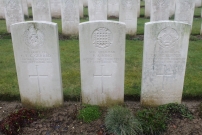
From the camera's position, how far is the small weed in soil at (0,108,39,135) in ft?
13.1

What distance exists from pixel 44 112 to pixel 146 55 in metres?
2.21

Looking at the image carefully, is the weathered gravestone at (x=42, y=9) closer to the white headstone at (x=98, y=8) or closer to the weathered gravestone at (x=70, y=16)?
the weathered gravestone at (x=70, y=16)

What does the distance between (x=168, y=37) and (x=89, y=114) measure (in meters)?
1.95

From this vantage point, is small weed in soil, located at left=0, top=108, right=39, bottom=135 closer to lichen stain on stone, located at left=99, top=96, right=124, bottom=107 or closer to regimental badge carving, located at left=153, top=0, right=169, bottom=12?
lichen stain on stone, located at left=99, top=96, right=124, bottom=107

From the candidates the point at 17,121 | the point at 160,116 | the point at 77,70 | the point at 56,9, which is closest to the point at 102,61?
the point at 160,116

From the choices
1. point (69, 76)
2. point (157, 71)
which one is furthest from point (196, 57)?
point (69, 76)

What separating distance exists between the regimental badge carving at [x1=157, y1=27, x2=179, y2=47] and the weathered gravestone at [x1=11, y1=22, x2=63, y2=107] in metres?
1.84

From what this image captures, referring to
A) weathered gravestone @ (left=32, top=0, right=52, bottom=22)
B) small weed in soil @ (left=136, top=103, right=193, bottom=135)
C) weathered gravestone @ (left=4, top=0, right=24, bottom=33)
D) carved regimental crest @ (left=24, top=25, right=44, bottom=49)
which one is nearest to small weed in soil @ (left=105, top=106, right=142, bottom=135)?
small weed in soil @ (left=136, top=103, right=193, bottom=135)

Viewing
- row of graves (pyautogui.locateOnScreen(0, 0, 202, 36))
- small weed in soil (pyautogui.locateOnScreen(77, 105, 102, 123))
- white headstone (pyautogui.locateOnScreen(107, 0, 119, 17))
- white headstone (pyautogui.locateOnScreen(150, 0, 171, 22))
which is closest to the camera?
small weed in soil (pyautogui.locateOnScreen(77, 105, 102, 123))

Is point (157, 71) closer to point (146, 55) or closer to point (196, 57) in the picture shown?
point (146, 55)

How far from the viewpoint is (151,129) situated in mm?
3867

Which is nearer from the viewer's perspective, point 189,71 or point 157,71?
point 157,71

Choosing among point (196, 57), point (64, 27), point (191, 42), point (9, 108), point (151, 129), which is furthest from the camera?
point (64, 27)

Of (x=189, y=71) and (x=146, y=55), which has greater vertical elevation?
(x=146, y=55)
